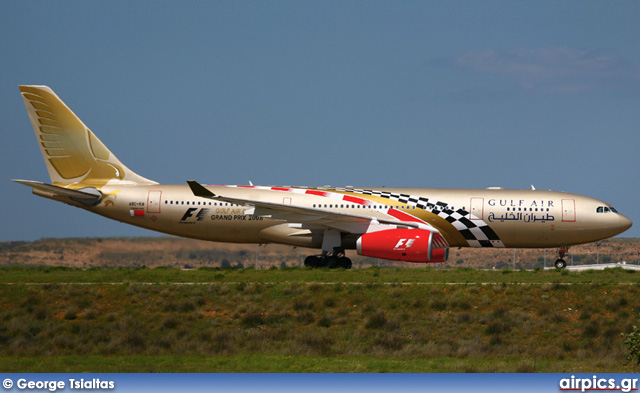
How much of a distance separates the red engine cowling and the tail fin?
11.2m

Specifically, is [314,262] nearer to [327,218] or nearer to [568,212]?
[327,218]

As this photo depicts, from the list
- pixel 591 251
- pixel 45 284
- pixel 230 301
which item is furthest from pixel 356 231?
pixel 591 251

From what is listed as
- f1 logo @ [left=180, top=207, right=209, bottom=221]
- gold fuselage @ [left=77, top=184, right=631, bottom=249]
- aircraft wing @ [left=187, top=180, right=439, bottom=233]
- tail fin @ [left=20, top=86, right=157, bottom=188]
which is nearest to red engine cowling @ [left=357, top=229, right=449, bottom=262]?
aircraft wing @ [left=187, top=180, right=439, bottom=233]

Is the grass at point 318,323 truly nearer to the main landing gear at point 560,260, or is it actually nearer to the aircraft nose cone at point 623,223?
the aircraft nose cone at point 623,223

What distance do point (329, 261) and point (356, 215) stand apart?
2115 millimetres

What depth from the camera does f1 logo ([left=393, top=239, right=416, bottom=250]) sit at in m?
29.2

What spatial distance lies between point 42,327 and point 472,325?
1162 cm

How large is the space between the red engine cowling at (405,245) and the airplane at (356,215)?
1.5 inches

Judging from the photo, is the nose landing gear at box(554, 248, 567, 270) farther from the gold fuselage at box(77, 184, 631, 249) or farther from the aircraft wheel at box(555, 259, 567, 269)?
the gold fuselage at box(77, 184, 631, 249)

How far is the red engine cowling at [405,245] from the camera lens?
29.1 m

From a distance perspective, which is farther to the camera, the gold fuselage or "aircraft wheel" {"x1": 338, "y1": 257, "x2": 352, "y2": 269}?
"aircraft wheel" {"x1": 338, "y1": 257, "x2": 352, "y2": 269}

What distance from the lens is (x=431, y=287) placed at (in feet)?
80.7

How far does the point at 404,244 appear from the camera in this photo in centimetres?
2931

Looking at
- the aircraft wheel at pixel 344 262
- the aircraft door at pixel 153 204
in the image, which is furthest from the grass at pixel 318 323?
the aircraft door at pixel 153 204
